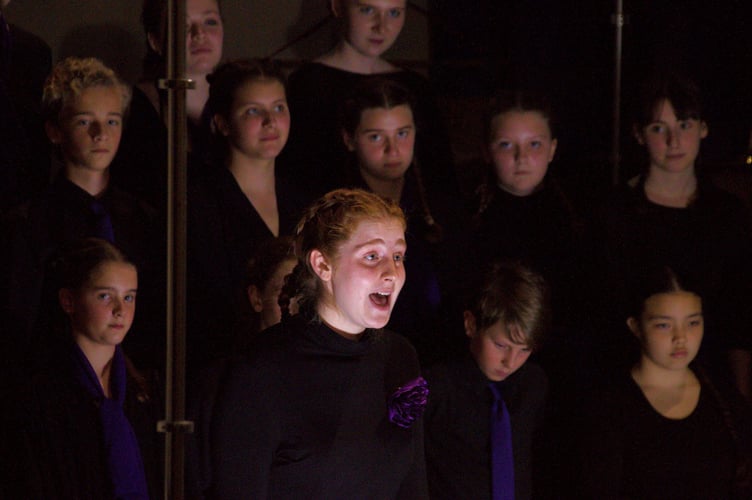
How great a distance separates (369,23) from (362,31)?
0.03m

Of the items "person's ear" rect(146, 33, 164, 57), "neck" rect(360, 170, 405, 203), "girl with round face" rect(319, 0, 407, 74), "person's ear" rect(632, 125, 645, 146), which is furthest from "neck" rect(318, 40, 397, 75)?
"person's ear" rect(632, 125, 645, 146)

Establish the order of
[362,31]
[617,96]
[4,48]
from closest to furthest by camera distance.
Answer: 1. [4,48]
2. [362,31]
3. [617,96]

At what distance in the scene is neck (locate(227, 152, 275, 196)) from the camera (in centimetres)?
279

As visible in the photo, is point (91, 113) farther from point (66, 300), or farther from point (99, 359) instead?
point (99, 359)

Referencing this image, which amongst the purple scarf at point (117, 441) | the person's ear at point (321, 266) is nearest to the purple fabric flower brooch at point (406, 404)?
the person's ear at point (321, 266)

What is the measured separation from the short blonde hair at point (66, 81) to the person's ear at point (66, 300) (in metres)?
0.35

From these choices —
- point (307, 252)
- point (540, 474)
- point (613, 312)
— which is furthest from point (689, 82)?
point (307, 252)

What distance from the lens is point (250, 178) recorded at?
2797 mm

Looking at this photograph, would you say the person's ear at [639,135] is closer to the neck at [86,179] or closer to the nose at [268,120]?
the nose at [268,120]

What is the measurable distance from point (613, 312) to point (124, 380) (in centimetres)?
119

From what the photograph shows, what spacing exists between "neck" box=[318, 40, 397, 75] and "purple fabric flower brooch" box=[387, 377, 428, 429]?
1145 mm

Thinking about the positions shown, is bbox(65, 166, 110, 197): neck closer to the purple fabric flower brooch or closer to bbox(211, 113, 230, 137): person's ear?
bbox(211, 113, 230, 137): person's ear

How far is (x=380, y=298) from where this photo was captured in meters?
2.07

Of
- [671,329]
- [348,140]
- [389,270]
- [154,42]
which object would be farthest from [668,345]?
[154,42]
